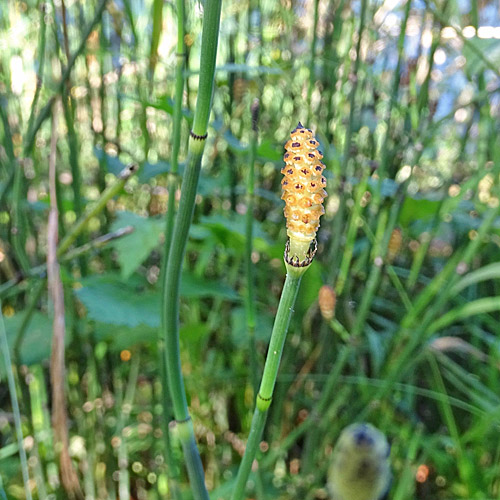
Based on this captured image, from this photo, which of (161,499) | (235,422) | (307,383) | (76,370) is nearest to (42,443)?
(76,370)

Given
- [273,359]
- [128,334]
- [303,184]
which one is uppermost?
[303,184]

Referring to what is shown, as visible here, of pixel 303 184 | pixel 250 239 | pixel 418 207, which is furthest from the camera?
pixel 418 207

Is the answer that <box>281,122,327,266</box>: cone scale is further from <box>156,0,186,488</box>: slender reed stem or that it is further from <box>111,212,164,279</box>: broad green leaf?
<box>111,212,164,279</box>: broad green leaf

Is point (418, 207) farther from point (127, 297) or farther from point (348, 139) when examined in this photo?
point (127, 297)

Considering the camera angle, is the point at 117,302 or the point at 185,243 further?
the point at 117,302

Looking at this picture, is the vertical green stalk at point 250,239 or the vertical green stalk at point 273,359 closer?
the vertical green stalk at point 273,359

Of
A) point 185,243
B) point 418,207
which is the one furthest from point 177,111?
point 418,207

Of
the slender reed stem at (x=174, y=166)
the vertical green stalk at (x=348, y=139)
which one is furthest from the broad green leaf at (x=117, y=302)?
the vertical green stalk at (x=348, y=139)

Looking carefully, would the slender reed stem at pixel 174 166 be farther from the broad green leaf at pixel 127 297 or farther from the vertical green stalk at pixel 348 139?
the vertical green stalk at pixel 348 139
